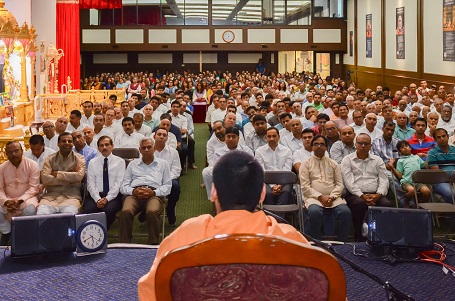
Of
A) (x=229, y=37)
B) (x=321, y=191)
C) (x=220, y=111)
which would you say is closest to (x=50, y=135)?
(x=321, y=191)

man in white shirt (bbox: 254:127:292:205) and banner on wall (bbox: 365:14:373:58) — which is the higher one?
banner on wall (bbox: 365:14:373:58)

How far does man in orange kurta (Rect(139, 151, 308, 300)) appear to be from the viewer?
6.29ft

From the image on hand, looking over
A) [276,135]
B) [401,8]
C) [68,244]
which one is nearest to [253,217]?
[68,244]

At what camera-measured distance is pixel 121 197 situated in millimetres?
6672

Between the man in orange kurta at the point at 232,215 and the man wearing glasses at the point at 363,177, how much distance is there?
461cm

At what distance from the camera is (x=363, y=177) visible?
6777 millimetres

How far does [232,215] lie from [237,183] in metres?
0.13

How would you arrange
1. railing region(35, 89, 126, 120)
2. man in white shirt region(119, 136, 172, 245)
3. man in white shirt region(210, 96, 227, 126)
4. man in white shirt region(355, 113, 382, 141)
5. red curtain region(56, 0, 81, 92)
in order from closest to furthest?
1. man in white shirt region(119, 136, 172, 245)
2. man in white shirt region(355, 113, 382, 141)
3. man in white shirt region(210, 96, 227, 126)
4. railing region(35, 89, 126, 120)
5. red curtain region(56, 0, 81, 92)

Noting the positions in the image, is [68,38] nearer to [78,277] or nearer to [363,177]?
[363,177]

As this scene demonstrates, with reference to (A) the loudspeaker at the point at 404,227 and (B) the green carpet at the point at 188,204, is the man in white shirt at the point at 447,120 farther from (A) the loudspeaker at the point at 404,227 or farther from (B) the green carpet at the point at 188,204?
(A) the loudspeaker at the point at 404,227

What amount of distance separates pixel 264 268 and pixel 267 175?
4.96 m

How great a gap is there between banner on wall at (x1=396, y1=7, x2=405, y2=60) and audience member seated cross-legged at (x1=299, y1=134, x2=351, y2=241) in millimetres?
13572

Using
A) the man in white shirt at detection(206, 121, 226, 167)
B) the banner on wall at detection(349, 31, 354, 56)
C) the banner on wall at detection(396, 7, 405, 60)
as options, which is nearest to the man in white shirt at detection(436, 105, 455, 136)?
the man in white shirt at detection(206, 121, 226, 167)

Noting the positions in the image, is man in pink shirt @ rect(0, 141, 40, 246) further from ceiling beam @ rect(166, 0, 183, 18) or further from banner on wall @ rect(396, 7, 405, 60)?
ceiling beam @ rect(166, 0, 183, 18)
